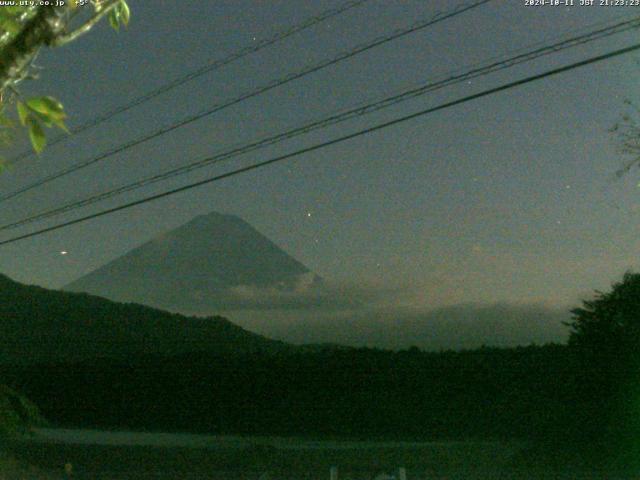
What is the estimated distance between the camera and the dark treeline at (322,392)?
20.2 meters

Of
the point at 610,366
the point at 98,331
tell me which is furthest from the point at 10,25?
the point at 98,331

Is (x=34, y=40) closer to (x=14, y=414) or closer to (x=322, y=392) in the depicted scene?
Result: (x=14, y=414)

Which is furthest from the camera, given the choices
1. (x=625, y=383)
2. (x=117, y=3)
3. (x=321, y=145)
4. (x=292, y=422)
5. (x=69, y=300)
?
(x=69, y=300)

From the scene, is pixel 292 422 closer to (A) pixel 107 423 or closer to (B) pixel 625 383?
(A) pixel 107 423

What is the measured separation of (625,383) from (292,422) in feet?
32.1

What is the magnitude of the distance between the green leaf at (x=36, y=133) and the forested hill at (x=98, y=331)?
101 ft

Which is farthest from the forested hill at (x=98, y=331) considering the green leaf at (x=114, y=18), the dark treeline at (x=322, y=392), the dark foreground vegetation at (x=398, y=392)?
the green leaf at (x=114, y=18)

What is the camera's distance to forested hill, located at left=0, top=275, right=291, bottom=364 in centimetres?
3509

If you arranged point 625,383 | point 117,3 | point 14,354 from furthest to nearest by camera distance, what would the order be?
point 14,354 < point 625,383 < point 117,3

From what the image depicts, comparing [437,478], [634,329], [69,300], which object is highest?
[69,300]

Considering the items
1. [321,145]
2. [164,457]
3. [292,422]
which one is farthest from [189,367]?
[321,145]

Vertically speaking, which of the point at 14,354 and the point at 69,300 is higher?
the point at 69,300

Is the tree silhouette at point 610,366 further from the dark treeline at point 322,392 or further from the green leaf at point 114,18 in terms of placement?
the green leaf at point 114,18

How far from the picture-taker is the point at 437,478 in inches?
552
